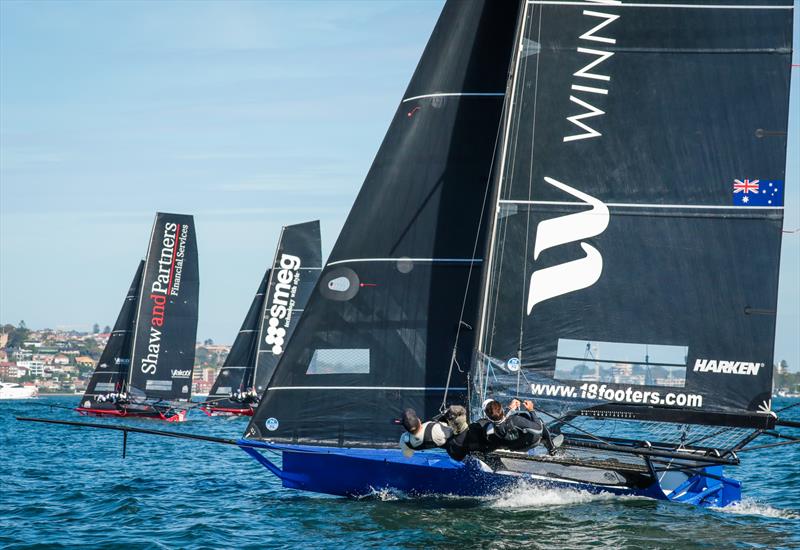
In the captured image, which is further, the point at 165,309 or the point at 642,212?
the point at 165,309

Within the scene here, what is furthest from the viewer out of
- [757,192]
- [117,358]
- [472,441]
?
[117,358]

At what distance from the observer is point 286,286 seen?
39.4 meters

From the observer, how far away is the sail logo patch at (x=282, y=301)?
129ft

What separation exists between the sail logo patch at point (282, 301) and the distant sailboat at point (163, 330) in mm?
2793

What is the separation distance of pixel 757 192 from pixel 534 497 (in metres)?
4.38

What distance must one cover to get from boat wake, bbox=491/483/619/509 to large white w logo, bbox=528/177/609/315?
2.13 meters

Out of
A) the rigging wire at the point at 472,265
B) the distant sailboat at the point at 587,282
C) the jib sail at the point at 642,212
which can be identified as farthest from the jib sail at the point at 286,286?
the jib sail at the point at 642,212

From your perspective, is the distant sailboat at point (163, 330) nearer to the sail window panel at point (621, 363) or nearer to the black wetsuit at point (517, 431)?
the sail window panel at point (621, 363)

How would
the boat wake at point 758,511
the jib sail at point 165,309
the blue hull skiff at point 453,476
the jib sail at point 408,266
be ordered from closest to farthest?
the blue hull skiff at point 453,476
the boat wake at point 758,511
the jib sail at point 408,266
the jib sail at point 165,309

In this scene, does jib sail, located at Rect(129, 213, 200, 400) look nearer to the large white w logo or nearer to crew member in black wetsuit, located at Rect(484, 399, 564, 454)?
the large white w logo

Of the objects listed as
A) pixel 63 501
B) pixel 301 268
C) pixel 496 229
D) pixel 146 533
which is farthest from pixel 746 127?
pixel 301 268

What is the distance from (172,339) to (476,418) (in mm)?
26785

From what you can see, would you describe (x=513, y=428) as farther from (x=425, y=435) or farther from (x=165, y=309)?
(x=165, y=309)

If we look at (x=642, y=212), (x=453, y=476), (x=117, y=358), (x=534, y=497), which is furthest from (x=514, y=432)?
(x=117, y=358)
